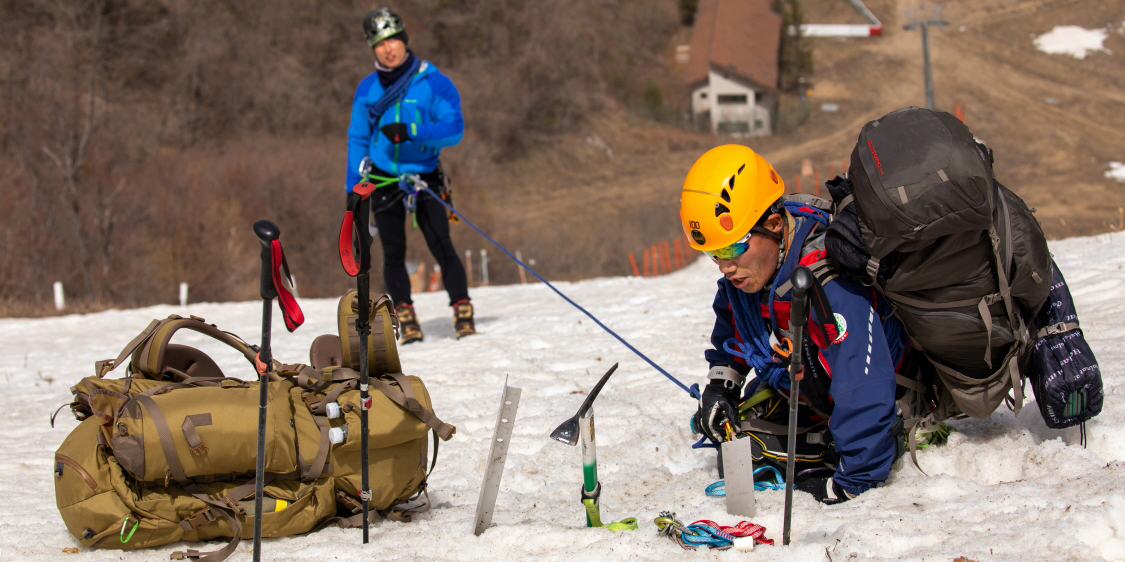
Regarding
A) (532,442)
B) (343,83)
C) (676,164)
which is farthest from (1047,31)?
(532,442)

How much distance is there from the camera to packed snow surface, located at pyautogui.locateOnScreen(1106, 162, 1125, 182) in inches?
1422

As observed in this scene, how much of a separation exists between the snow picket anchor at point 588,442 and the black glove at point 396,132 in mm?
4124

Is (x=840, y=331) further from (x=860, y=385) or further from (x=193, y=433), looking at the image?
(x=193, y=433)

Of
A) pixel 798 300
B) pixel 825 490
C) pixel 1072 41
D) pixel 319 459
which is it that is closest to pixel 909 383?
pixel 825 490

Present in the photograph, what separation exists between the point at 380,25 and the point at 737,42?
49263 millimetres

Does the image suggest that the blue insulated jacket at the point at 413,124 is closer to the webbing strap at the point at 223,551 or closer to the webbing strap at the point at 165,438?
the webbing strap at the point at 165,438

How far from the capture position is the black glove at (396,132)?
21.6ft

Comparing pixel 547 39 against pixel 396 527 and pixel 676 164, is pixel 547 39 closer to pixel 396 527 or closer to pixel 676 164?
pixel 676 164

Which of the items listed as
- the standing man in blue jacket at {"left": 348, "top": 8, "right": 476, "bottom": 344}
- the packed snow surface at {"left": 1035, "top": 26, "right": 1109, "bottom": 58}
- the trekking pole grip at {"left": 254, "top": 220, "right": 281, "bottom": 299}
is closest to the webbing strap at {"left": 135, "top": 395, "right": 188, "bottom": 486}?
the trekking pole grip at {"left": 254, "top": 220, "right": 281, "bottom": 299}

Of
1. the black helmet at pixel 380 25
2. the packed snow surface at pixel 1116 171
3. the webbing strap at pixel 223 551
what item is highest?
the black helmet at pixel 380 25

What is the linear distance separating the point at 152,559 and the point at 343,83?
44103mm

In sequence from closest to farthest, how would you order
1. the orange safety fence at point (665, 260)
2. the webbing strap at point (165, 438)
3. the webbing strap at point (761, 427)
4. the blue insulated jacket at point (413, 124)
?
the webbing strap at point (165, 438), the webbing strap at point (761, 427), the blue insulated jacket at point (413, 124), the orange safety fence at point (665, 260)

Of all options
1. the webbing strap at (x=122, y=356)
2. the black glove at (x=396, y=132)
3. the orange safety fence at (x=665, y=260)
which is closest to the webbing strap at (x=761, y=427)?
the webbing strap at (x=122, y=356)

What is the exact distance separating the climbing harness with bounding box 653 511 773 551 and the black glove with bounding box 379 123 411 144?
14.4 feet
